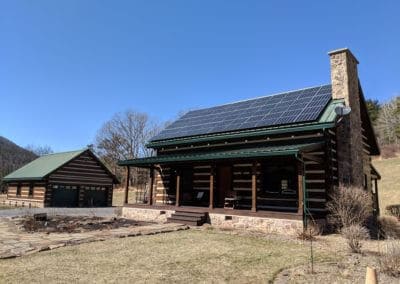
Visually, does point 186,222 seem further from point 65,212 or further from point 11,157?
point 11,157

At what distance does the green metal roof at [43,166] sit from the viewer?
3359cm

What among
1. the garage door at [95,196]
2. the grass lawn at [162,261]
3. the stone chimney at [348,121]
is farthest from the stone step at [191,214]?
the garage door at [95,196]

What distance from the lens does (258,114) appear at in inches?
759

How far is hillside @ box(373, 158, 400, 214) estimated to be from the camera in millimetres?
27977

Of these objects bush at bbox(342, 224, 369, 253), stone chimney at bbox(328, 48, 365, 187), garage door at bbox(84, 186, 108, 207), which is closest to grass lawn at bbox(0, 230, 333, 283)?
bush at bbox(342, 224, 369, 253)

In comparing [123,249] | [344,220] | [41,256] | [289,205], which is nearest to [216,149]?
[289,205]

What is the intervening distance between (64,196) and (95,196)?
3.18m

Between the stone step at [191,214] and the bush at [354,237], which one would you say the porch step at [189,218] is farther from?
the bush at [354,237]

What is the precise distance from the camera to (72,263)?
326 inches

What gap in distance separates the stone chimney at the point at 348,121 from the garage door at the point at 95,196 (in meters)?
26.2

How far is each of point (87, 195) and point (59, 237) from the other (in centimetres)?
2447

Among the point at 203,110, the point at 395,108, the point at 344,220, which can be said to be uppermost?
the point at 395,108

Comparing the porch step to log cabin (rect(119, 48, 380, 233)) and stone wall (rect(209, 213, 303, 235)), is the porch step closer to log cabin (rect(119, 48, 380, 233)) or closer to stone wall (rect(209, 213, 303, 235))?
log cabin (rect(119, 48, 380, 233))

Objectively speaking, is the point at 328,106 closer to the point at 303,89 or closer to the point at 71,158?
the point at 303,89
